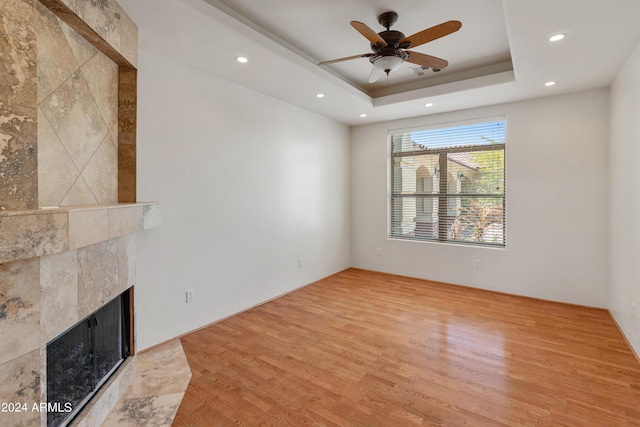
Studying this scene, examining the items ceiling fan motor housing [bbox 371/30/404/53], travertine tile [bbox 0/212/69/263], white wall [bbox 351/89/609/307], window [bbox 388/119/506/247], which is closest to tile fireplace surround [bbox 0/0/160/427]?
travertine tile [bbox 0/212/69/263]

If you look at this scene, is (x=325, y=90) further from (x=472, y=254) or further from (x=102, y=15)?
(x=472, y=254)

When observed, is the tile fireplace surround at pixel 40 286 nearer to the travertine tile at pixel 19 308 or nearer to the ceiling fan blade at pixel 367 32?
the travertine tile at pixel 19 308

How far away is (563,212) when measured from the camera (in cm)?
379

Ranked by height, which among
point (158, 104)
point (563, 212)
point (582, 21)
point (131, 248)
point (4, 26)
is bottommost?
point (131, 248)

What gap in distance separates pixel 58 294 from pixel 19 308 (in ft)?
0.66

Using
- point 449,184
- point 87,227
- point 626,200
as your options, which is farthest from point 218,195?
point 626,200

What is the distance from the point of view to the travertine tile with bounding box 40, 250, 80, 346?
1.35 meters

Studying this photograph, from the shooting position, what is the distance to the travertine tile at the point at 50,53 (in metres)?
1.51

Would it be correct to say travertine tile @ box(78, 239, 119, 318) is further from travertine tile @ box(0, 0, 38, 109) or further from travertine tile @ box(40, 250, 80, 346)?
travertine tile @ box(0, 0, 38, 109)

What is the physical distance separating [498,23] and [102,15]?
123 inches

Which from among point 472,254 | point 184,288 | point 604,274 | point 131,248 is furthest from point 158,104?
point 604,274

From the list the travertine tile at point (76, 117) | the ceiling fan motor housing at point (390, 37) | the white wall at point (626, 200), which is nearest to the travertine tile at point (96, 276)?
the travertine tile at point (76, 117)

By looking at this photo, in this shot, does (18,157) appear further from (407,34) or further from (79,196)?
(407,34)

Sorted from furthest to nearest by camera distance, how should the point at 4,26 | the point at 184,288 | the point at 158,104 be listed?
the point at 184,288
the point at 158,104
the point at 4,26
